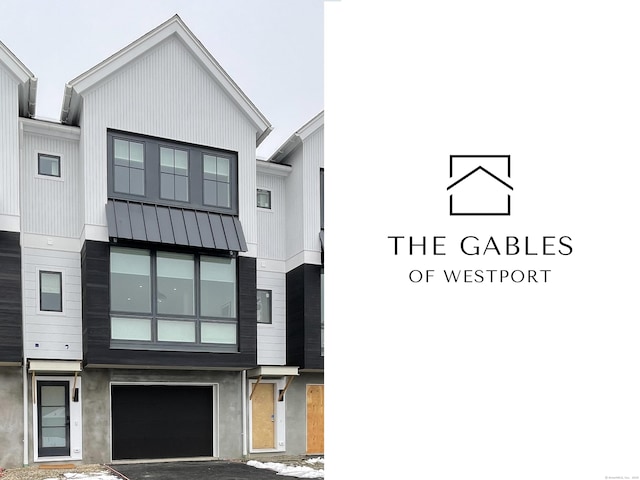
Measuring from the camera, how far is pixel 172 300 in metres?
11.0

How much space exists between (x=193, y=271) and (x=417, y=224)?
335 inches

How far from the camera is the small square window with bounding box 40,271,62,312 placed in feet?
34.7

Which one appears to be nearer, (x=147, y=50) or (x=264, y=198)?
(x=147, y=50)

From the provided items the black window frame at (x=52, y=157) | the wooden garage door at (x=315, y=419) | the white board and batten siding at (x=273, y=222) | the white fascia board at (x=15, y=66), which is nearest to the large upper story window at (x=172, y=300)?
the white board and batten siding at (x=273, y=222)

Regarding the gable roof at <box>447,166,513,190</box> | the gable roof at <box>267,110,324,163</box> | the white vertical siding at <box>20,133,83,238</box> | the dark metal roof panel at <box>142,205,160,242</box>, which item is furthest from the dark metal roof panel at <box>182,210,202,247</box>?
the gable roof at <box>447,166,513,190</box>

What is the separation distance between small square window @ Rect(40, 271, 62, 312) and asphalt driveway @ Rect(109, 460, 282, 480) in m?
2.70

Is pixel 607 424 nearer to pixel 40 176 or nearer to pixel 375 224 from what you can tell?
pixel 375 224

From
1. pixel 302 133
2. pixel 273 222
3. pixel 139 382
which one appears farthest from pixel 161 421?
pixel 302 133

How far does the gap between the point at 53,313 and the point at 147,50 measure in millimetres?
4734

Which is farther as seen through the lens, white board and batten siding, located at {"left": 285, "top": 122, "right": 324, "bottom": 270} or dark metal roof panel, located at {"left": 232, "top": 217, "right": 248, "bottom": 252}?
white board and batten siding, located at {"left": 285, "top": 122, "right": 324, "bottom": 270}

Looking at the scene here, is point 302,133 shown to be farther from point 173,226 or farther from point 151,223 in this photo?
point 151,223

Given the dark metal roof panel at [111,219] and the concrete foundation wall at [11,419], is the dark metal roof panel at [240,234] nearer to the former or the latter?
the dark metal roof panel at [111,219]

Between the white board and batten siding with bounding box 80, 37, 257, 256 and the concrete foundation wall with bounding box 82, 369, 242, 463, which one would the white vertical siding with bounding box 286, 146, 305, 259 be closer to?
the white board and batten siding with bounding box 80, 37, 257, 256

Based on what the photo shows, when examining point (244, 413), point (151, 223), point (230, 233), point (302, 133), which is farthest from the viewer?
point (302, 133)
